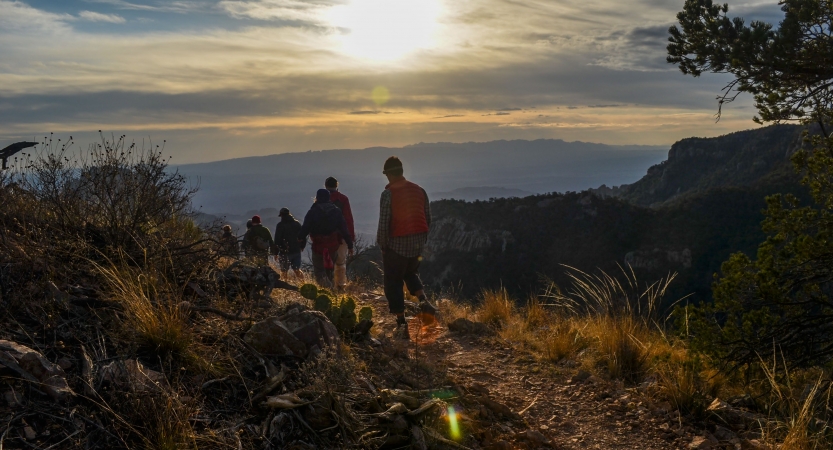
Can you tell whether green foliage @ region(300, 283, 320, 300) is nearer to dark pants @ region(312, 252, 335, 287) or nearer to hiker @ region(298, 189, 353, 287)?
hiker @ region(298, 189, 353, 287)

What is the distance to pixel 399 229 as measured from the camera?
5668 mm

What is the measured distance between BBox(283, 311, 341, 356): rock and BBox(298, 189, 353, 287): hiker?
13.8 ft

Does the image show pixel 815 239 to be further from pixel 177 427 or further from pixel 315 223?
pixel 315 223

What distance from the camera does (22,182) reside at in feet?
16.0

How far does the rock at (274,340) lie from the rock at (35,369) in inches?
40.3

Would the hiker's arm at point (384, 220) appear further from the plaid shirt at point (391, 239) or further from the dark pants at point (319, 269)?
the dark pants at point (319, 269)

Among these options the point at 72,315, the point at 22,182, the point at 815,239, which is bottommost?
the point at 72,315

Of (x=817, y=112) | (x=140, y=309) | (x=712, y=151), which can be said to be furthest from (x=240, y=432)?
(x=712, y=151)

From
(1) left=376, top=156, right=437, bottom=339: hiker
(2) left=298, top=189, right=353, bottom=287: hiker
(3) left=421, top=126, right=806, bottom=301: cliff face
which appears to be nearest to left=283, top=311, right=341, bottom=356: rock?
(1) left=376, top=156, right=437, bottom=339: hiker

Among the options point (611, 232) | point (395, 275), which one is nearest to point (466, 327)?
point (395, 275)

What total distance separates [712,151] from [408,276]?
9822cm

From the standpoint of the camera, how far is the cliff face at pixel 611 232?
4488cm

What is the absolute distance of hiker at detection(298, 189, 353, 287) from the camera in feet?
26.4

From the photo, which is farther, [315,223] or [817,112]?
[315,223]
